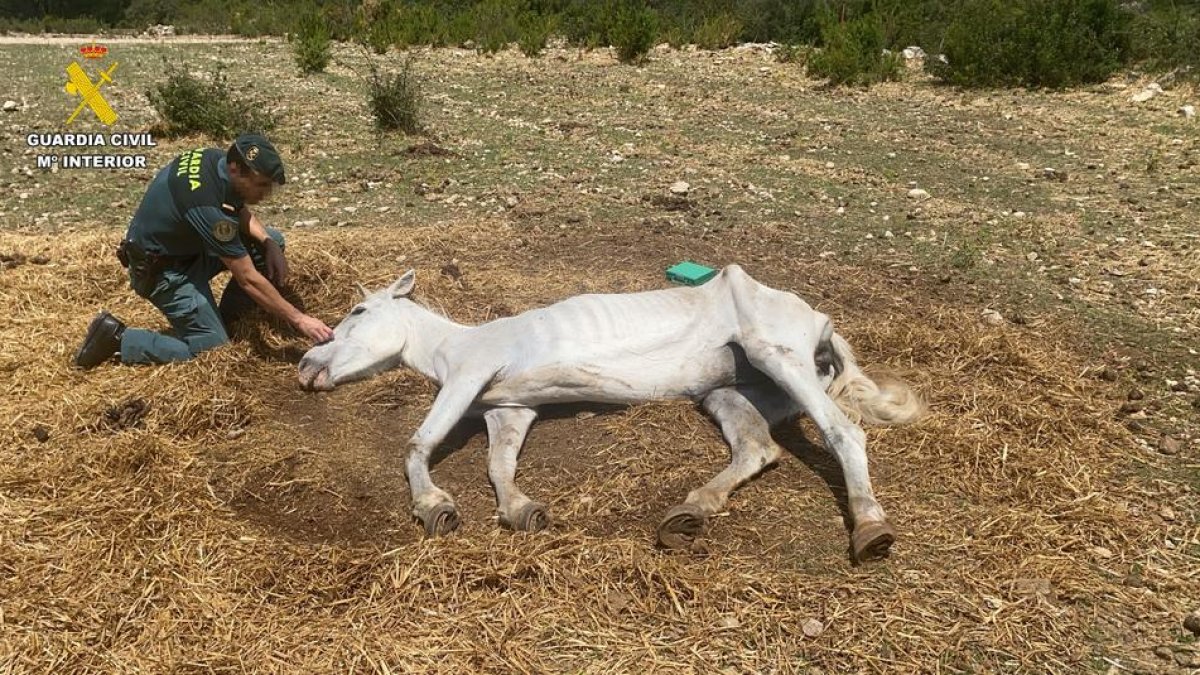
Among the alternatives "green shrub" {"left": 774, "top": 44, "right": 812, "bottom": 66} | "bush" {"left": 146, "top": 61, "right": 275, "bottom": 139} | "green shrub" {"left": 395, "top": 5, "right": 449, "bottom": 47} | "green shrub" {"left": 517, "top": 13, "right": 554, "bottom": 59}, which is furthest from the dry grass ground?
"green shrub" {"left": 395, "top": 5, "right": 449, "bottom": 47}

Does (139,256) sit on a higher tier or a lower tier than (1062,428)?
higher

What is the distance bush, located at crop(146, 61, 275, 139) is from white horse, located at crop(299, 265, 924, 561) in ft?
23.9

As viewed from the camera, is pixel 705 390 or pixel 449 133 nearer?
pixel 705 390

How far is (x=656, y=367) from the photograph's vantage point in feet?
16.9

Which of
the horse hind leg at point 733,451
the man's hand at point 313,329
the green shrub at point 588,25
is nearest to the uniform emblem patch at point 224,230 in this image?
the man's hand at point 313,329

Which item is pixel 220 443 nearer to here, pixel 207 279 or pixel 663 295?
pixel 207 279

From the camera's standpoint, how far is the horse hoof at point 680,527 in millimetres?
4145

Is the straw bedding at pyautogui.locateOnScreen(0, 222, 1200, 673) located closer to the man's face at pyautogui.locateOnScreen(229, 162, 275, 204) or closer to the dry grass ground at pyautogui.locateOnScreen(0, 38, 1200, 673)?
the dry grass ground at pyautogui.locateOnScreen(0, 38, 1200, 673)

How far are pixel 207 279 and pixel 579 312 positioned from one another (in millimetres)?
2773

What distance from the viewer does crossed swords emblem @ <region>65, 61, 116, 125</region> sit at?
1271 cm

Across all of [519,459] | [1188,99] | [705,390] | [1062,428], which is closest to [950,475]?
[1062,428]

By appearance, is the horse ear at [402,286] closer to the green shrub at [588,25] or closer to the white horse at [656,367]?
the white horse at [656,367]

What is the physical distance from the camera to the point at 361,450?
199 inches

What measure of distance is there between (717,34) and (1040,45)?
8057 mm
